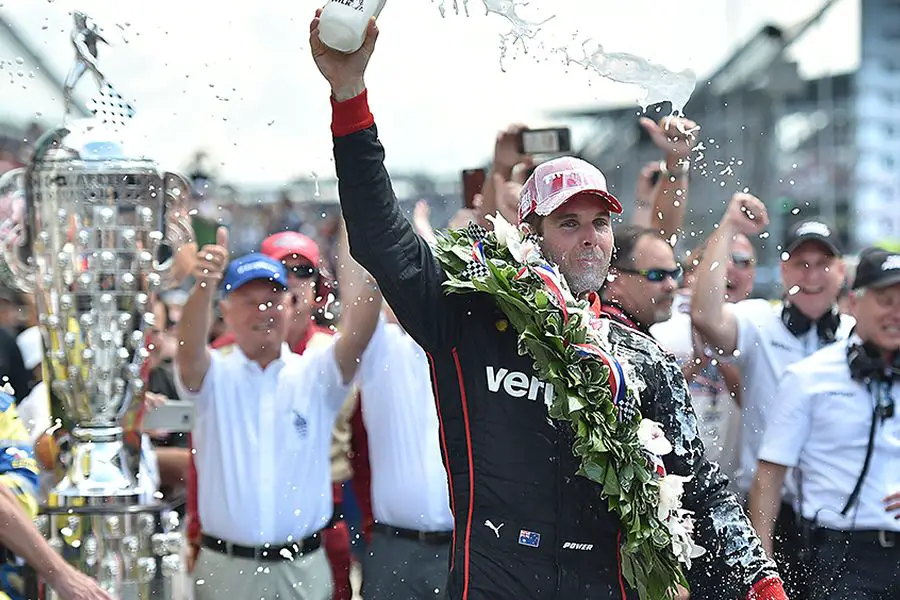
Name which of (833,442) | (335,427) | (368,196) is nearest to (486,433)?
(368,196)

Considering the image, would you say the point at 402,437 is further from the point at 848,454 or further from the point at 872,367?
the point at 872,367

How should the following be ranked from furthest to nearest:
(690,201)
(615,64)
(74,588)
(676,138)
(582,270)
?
(690,201)
(676,138)
(74,588)
(615,64)
(582,270)

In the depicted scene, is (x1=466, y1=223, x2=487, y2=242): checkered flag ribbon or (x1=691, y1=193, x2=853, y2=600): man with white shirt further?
(x1=691, y1=193, x2=853, y2=600): man with white shirt

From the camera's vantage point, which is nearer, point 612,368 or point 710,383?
point 612,368

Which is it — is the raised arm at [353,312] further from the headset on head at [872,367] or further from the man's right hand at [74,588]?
the headset on head at [872,367]

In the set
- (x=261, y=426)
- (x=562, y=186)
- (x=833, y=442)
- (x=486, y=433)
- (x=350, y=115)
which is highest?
(x=350, y=115)

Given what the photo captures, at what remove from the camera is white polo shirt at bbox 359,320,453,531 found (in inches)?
194

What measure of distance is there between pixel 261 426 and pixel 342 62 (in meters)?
2.39

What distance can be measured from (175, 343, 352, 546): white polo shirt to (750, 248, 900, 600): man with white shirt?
1660mm

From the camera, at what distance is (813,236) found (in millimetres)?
5469

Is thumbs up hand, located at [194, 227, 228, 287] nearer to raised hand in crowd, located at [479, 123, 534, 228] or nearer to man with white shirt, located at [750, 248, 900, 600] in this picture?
raised hand in crowd, located at [479, 123, 534, 228]

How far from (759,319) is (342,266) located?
6.00 ft

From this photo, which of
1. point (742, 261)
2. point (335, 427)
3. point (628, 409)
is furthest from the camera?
point (742, 261)

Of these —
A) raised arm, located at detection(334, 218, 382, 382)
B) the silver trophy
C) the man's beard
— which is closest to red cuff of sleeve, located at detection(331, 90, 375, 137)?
the man's beard
